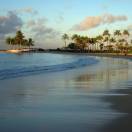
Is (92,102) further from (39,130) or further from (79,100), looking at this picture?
(39,130)

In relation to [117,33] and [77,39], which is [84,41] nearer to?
[77,39]

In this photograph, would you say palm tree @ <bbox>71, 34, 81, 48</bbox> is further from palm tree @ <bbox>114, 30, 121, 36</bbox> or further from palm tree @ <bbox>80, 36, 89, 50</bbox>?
palm tree @ <bbox>114, 30, 121, 36</bbox>

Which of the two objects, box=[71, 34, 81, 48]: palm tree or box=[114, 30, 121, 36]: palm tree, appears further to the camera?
box=[71, 34, 81, 48]: palm tree

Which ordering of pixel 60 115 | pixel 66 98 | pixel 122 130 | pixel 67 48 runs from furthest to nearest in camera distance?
pixel 67 48 → pixel 66 98 → pixel 60 115 → pixel 122 130

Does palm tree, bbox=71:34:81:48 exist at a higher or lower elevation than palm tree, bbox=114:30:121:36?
lower

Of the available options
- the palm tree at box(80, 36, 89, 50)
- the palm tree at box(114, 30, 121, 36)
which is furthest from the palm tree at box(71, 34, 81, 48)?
the palm tree at box(114, 30, 121, 36)

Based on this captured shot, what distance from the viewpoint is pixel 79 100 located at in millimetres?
10406

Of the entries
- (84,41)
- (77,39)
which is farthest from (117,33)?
(77,39)

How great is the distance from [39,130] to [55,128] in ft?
1.13

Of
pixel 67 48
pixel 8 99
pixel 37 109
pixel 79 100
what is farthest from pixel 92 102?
pixel 67 48

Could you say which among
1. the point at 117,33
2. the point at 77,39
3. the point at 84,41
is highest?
the point at 117,33

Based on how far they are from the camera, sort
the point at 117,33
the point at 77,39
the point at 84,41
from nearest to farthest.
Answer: the point at 117,33 < the point at 84,41 < the point at 77,39

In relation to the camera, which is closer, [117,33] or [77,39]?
[117,33]

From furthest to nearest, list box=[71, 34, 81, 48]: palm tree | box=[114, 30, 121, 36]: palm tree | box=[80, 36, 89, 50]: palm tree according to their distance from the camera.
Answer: box=[71, 34, 81, 48]: palm tree
box=[80, 36, 89, 50]: palm tree
box=[114, 30, 121, 36]: palm tree
